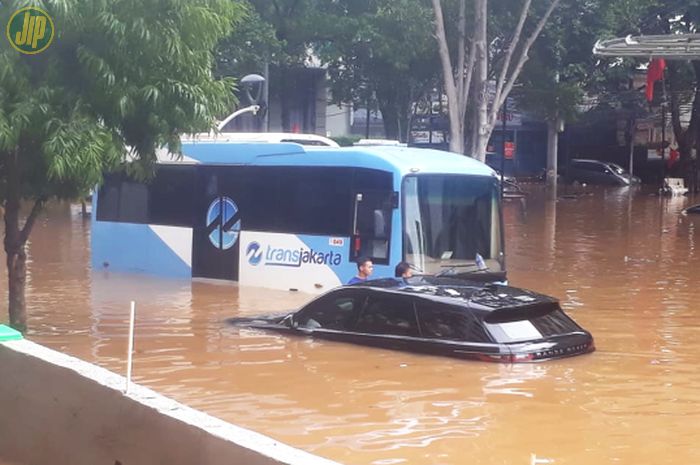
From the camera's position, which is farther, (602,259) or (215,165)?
(602,259)

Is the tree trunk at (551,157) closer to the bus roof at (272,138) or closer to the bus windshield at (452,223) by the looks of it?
the bus roof at (272,138)

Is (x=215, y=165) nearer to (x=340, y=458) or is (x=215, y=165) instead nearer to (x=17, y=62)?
(x=17, y=62)

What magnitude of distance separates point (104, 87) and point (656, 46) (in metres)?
15.0

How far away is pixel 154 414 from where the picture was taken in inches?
243

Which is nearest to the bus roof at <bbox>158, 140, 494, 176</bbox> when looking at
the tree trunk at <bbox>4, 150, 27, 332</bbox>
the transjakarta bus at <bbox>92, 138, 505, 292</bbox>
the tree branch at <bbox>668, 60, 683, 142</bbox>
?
the transjakarta bus at <bbox>92, 138, 505, 292</bbox>

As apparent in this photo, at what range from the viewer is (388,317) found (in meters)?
11.5

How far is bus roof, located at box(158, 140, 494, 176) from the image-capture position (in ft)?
51.2

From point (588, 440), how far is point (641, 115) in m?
51.5

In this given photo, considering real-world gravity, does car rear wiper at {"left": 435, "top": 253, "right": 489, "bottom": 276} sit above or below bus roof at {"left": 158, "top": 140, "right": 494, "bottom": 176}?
below

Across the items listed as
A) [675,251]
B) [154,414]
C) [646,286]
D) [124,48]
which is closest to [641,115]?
[675,251]

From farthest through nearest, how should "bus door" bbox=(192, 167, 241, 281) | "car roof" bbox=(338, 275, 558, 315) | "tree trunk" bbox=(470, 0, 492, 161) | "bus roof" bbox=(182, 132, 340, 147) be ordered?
"tree trunk" bbox=(470, 0, 492, 161)
"bus roof" bbox=(182, 132, 340, 147)
"bus door" bbox=(192, 167, 241, 281)
"car roof" bbox=(338, 275, 558, 315)

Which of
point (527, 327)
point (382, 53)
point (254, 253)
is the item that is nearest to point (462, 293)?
point (527, 327)

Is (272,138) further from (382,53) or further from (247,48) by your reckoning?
(382,53)

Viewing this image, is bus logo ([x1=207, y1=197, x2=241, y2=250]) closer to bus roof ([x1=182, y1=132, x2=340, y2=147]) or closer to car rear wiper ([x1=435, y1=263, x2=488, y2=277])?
bus roof ([x1=182, y1=132, x2=340, y2=147])
